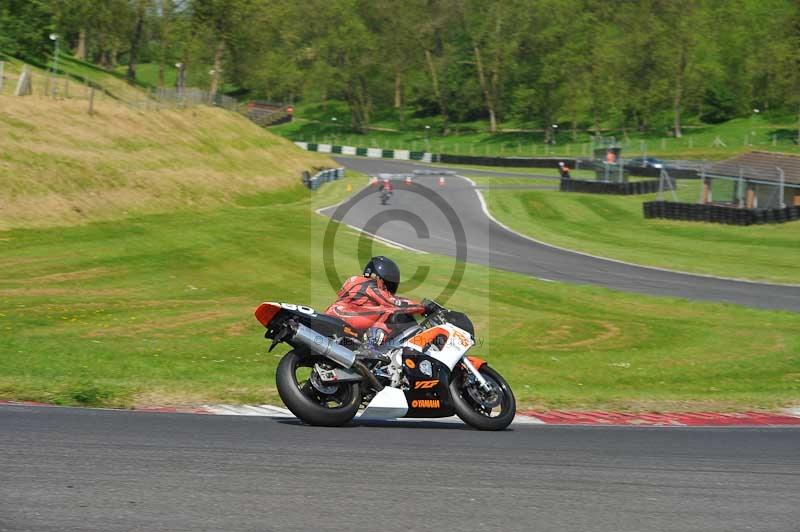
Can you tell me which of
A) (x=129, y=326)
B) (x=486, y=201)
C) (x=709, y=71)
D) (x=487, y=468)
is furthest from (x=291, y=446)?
(x=709, y=71)

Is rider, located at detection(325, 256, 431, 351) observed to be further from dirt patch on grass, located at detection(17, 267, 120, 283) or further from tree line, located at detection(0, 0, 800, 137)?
tree line, located at detection(0, 0, 800, 137)

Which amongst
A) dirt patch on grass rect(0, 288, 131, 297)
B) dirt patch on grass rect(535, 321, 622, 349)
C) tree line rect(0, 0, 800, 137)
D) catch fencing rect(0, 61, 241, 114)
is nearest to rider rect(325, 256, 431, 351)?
dirt patch on grass rect(535, 321, 622, 349)

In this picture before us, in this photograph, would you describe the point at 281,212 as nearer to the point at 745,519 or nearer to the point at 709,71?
the point at 745,519

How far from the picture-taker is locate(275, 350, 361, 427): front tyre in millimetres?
9797

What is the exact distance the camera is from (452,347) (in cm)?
1057

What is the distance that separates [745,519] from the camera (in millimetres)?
6777

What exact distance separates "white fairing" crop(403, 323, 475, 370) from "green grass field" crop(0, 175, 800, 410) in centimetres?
256

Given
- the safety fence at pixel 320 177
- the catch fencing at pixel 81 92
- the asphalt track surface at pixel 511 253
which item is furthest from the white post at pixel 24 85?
the safety fence at pixel 320 177

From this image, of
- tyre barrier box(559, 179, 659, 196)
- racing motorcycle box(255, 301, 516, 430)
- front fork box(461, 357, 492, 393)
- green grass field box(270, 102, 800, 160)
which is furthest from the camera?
green grass field box(270, 102, 800, 160)

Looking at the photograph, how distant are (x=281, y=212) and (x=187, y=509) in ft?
114

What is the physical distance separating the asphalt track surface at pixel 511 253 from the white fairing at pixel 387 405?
1887 centimetres

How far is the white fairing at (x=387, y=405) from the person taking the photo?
34.3ft

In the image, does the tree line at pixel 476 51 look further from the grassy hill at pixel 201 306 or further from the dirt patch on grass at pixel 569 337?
the dirt patch on grass at pixel 569 337

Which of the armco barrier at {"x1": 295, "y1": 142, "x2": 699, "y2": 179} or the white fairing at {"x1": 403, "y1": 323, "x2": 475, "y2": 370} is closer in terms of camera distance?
the white fairing at {"x1": 403, "y1": 323, "x2": 475, "y2": 370}
